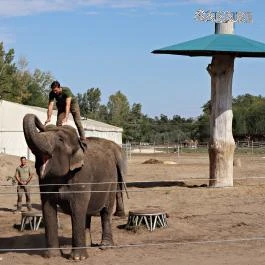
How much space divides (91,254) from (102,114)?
102031 millimetres

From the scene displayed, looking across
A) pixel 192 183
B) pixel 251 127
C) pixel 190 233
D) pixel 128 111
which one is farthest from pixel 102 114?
pixel 190 233

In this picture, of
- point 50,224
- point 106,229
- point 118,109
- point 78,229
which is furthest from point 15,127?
point 118,109

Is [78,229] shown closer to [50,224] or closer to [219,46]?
[50,224]

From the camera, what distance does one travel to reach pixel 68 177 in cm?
1025

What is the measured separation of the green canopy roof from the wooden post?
1.57 feet

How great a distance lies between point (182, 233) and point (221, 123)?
8.73m

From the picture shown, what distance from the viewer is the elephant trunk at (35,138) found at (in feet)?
30.3

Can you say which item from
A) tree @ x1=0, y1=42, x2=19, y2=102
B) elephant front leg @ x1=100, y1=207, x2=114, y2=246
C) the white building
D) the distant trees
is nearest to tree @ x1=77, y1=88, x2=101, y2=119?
the distant trees

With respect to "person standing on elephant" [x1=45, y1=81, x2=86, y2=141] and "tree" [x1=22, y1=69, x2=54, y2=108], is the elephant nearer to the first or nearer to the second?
"person standing on elephant" [x1=45, y1=81, x2=86, y2=141]

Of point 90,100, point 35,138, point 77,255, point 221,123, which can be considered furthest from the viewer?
point 90,100

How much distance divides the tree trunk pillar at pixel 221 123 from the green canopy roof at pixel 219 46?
49cm

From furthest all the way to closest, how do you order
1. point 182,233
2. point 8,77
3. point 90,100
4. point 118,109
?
point 90,100 < point 118,109 < point 8,77 < point 182,233

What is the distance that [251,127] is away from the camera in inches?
3711

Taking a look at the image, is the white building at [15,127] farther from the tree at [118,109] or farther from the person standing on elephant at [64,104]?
the tree at [118,109]
